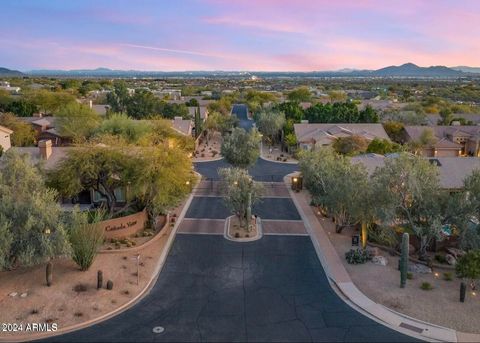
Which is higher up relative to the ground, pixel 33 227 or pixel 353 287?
pixel 33 227

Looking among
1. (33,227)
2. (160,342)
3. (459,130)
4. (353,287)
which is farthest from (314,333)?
(459,130)

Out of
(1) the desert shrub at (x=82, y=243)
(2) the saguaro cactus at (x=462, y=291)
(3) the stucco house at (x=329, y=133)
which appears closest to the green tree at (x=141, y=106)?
(3) the stucco house at (x=329, y=133)

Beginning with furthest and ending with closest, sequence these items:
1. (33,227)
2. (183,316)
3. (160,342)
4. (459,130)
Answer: (459,130) → (33,227) → (183,316) → (160,342)

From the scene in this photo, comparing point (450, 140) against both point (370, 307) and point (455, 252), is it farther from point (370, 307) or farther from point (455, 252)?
→ point (370, 307)

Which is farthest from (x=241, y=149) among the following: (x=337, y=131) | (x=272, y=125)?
(x=272, y=125)

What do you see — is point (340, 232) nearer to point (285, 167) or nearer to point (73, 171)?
point (73, 171)

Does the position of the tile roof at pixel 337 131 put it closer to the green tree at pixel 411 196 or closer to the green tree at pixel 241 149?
the green tree at pixel 241 149
